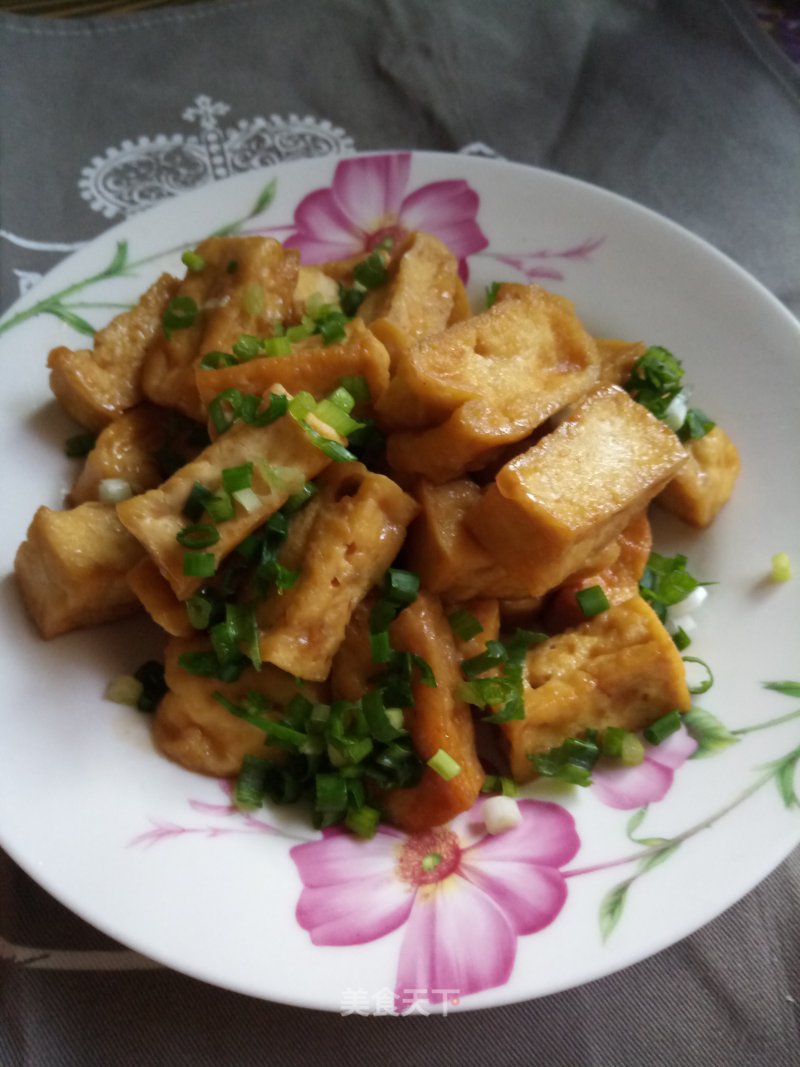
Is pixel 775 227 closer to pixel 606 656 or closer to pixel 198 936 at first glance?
pixel 606 656

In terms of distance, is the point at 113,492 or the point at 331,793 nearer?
the point at 331,793

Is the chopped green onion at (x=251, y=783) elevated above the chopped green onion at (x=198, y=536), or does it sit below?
below

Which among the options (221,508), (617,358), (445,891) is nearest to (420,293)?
(617,358)

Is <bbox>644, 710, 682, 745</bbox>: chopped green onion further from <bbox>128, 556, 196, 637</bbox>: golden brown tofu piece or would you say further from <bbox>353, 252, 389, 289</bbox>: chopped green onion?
<bbox>353, 252, 389, 289</bbox>: chopped green onion

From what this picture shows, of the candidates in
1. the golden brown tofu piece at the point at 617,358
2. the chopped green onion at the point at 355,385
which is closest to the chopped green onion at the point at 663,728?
the golden brown tofu piece at the point at 617,358

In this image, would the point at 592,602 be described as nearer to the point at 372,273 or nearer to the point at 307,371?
the point at 307,371

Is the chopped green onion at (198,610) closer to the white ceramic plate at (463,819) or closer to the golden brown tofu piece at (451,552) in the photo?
the white ceramic plate at (463,819)

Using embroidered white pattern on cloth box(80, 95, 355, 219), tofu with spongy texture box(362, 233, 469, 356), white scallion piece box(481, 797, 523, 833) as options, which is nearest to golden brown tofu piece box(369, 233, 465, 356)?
tofu with spongy texture box(362, 233, 469, 356)
